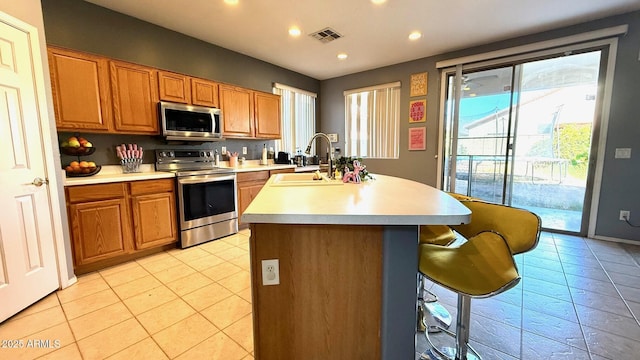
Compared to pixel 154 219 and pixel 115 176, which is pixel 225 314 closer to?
pixel 154 219

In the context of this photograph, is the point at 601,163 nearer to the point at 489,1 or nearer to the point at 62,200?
the point at 489,1

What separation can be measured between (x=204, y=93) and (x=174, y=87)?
36cm

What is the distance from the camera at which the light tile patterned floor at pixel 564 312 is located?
148 cm

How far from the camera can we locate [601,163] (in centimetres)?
312

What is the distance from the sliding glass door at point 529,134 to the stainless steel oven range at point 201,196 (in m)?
3.40

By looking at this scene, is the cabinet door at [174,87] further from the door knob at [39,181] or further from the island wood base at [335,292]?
the island wood base at [335,292]

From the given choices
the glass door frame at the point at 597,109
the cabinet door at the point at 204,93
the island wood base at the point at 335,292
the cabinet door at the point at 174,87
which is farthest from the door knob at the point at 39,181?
the glass door frame at the point at 597,109

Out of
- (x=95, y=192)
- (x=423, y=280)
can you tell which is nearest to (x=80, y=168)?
(x=95, y=192)

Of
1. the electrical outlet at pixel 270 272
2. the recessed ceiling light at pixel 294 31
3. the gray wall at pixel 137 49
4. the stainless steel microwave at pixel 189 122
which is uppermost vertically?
the recessed ceiling light at pixel 294 31

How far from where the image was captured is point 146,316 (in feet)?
5.90

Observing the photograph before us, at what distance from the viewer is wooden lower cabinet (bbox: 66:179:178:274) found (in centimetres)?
228

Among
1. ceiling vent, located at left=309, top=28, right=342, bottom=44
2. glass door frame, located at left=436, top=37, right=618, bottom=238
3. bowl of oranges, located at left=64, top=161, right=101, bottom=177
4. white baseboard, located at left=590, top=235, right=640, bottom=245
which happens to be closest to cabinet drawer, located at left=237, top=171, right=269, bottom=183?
bowl of oranges, located at left=64, top=161, right=101, bottom=177

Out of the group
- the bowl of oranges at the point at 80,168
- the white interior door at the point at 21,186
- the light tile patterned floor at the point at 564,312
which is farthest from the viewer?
the bowl of oranges at the point at 80,168

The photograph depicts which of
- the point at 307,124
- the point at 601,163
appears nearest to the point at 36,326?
the point at 307,124
